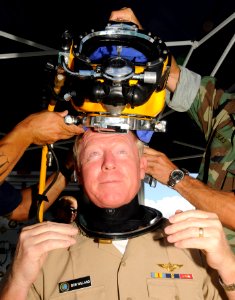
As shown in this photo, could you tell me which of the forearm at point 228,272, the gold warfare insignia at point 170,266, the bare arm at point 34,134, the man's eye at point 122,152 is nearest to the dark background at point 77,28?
the bare arm at point 34,134

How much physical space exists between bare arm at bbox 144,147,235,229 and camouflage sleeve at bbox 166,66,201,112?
0.40 metres

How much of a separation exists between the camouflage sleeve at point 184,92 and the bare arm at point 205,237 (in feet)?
4.25

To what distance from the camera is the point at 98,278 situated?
184 cm

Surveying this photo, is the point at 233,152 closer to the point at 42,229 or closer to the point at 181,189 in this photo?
the point at 181,189

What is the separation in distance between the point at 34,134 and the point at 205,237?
1328 millimetres

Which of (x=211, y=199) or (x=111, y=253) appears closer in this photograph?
(x=111, y=253)

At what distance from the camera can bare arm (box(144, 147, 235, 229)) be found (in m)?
2.33

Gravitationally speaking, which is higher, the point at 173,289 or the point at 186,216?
the point at 186,216

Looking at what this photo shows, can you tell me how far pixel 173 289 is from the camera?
1.79 meters

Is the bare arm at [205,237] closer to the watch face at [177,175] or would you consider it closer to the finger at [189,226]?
the finger at [189,226]

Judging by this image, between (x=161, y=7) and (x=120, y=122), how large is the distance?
221cm

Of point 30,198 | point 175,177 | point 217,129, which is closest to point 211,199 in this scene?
point 175,177

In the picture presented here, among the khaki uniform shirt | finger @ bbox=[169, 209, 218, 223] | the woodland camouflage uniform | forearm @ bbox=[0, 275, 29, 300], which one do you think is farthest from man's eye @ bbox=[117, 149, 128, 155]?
the woodland camouflage uniform

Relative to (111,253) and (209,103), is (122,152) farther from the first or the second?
(209,103)
